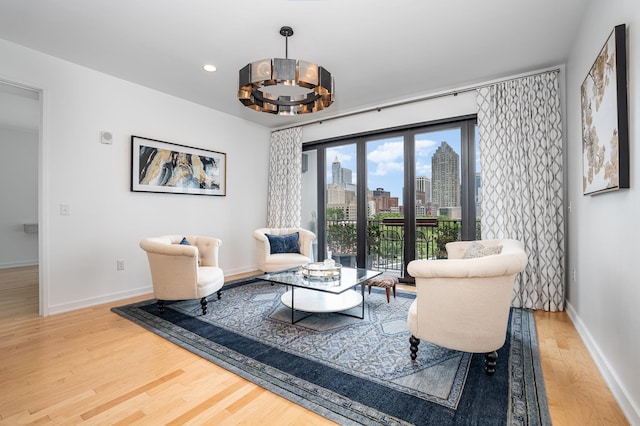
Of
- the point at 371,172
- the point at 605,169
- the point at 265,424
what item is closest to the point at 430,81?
the point at 371,172

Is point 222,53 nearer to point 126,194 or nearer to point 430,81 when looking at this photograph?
point 126,194

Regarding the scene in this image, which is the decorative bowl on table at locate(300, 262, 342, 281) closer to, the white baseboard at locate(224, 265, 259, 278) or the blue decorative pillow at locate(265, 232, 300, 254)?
the blue decorative pillow at locate(265, 232, 300, 254)

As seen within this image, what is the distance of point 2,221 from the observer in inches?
229

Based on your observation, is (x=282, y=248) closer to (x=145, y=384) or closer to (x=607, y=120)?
(x=145, y=384)

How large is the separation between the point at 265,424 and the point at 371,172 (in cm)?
385

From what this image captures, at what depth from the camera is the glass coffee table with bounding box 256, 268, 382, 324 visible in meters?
2.76

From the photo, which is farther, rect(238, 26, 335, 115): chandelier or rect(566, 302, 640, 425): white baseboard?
rect(238, 26, 335, 115): chandelier

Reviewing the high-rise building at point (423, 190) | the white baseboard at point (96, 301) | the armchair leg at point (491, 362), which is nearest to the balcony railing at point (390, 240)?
the high-rise building at point (423, 190)

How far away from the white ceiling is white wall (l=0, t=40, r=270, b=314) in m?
0.26

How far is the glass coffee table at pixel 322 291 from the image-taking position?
9.06 ft

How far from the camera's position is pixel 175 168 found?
4285 millimetres

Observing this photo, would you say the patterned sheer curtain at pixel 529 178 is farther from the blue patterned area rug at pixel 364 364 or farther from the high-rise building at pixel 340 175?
the high-rise building at pixel 340 175

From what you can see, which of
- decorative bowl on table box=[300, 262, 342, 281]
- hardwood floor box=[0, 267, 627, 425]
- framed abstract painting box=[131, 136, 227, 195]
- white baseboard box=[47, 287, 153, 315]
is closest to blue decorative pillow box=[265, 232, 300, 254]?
framed abstract painting box=[131, 136, 227, 195]

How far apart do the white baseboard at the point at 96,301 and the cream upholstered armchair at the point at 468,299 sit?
140 inches
